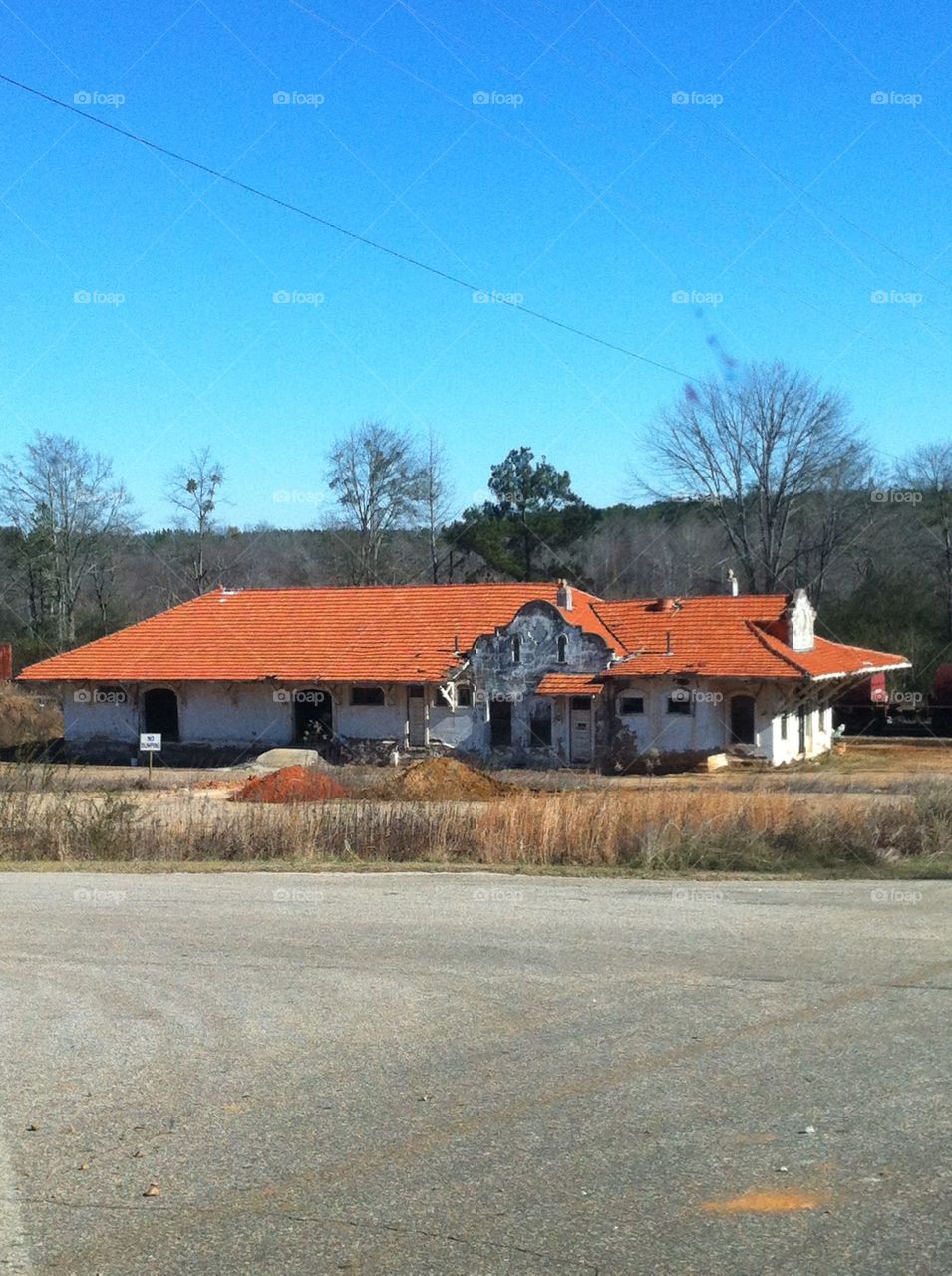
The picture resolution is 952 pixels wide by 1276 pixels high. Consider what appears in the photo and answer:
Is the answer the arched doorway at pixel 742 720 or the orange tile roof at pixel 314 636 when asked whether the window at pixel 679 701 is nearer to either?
the arched doorway at pixel 742 720

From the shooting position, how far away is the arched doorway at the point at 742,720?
130 feet

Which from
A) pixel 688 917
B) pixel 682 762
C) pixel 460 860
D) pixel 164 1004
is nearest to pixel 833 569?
pixel 682 762

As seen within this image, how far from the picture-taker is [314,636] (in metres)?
46.4

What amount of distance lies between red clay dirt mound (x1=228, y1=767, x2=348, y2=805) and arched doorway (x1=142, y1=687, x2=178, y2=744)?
13286 millimetres

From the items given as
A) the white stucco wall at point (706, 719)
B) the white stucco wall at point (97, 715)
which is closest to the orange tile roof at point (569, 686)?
the white stucco wall at point (706, 719)

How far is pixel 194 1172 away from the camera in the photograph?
630 centimetres

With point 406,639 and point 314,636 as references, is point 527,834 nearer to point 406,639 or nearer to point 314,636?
point 406,639

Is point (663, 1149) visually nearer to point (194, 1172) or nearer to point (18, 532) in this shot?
point (194, 1172)

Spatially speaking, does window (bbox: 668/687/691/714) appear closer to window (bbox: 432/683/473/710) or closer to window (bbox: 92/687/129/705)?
window (bbox: 432/683/473/710)

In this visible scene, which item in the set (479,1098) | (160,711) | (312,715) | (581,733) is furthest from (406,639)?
(479,1098)

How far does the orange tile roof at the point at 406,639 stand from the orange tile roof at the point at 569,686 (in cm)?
4

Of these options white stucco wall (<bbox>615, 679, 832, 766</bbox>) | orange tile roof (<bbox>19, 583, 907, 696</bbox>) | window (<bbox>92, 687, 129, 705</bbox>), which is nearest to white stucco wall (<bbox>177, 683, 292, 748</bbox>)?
orange tile roof (<bbox>19, 583, 907, 696</bbox>)

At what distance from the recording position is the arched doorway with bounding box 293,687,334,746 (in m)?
43.8

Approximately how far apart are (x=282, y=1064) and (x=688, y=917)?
6.04 metres
